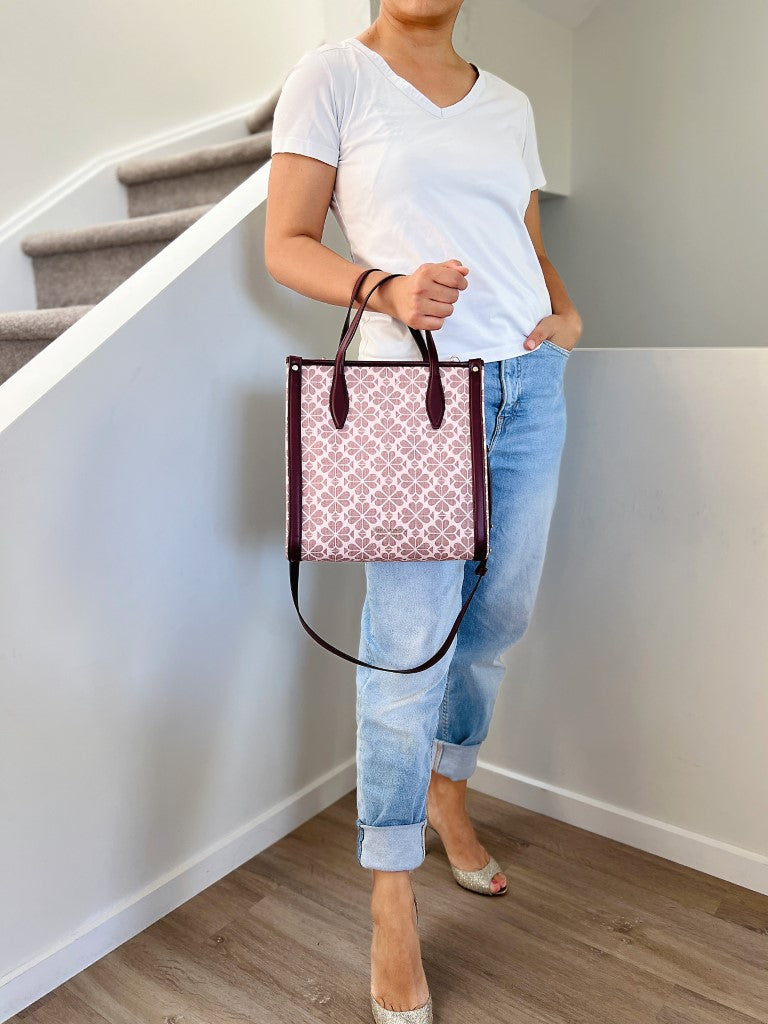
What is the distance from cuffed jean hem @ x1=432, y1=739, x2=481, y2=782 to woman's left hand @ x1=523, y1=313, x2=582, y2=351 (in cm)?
66

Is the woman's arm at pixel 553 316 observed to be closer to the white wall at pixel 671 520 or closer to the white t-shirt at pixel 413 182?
the white t-shirt at pixel 413 182

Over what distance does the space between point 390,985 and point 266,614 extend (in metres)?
0.58

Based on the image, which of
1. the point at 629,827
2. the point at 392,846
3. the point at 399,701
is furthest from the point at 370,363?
the point at 629,827

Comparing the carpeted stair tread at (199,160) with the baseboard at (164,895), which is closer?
the baseboard at (164,895)

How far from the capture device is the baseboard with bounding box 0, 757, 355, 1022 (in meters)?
1.15

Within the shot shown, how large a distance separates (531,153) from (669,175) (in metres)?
0.84

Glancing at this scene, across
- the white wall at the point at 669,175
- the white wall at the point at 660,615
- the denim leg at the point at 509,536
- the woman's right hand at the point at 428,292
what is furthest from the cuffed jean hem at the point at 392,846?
the white wall at the point at 669,175

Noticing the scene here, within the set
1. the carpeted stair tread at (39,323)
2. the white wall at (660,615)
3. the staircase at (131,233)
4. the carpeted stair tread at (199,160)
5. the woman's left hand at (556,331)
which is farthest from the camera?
the carpeted stair tread at (199,160)

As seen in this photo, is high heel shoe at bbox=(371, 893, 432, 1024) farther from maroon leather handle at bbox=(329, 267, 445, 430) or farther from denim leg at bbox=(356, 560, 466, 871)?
maroon leather handle at bbox=(329, 267, 445, 430)

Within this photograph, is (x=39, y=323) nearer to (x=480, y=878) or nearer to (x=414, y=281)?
(x=414, y=281)

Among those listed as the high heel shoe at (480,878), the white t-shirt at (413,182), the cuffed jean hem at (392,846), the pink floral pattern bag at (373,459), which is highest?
the white t-shirt at (413,182)

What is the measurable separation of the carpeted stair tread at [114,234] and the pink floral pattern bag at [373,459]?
0.90m

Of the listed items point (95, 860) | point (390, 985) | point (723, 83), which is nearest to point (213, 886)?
point (95, 860)

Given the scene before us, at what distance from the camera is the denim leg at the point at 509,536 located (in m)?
1.16
